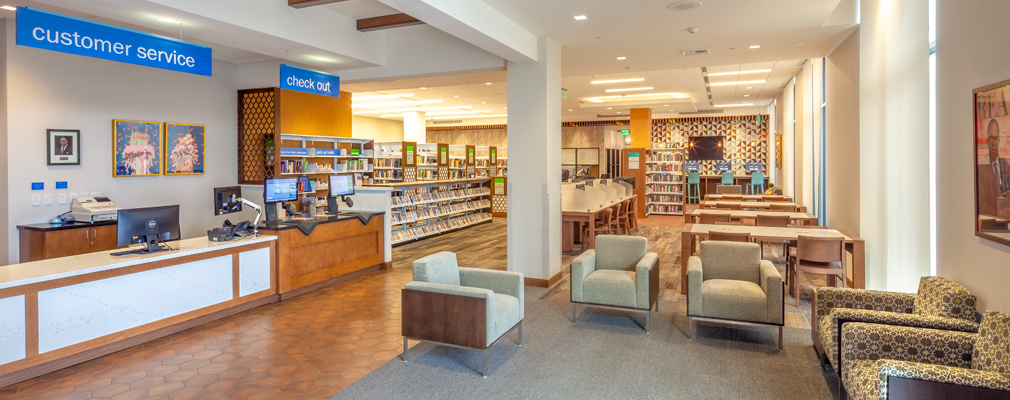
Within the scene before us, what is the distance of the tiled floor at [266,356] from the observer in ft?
12.1

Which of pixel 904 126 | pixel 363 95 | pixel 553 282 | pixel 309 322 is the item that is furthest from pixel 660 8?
pixel 363 95

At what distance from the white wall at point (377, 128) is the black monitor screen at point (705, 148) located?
11.2 metres

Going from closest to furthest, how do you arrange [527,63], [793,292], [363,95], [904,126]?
[904,126] < [793,292] < [527,63] < [363,95]

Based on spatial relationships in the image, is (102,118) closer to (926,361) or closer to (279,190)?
(279,190)

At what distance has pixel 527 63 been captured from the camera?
6852 millimetres

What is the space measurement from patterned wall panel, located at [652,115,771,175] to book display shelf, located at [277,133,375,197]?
12963 mm

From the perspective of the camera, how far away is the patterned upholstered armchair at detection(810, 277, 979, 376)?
3.19 metres

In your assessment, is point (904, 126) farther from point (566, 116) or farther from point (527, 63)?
point (566, 116)

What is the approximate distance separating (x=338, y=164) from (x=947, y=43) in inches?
342

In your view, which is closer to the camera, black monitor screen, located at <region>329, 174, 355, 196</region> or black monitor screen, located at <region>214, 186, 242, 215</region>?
black monitor screen, located at <region>214, 186, 242, 215</region>

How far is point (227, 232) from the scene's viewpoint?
5.65 m

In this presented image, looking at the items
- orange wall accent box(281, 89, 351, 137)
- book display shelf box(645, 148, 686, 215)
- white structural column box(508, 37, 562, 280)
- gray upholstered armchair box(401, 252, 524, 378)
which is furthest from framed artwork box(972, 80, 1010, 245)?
book display shelf box(645, 148, 686, 215)

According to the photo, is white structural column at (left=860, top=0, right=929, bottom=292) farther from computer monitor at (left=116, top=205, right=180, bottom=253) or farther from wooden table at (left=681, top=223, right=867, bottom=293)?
computer monitor at (left=116, top=205, right=180, bottom=253)

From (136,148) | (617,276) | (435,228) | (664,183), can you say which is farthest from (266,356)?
(664,183)
